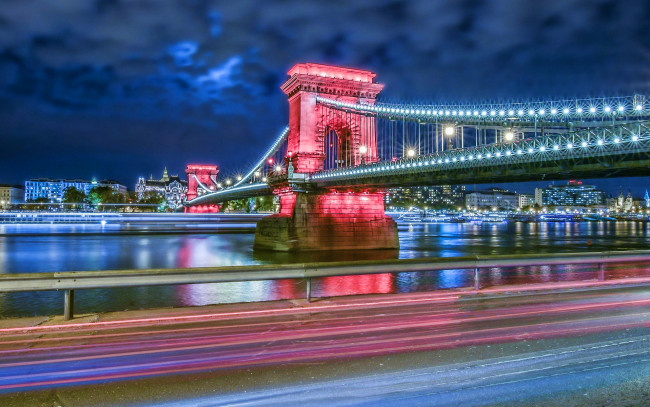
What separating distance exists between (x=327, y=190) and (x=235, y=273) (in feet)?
109

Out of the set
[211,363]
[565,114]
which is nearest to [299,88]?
[565,114]

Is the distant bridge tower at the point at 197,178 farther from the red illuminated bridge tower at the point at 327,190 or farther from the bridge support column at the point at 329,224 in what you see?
the bridge support column at the point at 329,224

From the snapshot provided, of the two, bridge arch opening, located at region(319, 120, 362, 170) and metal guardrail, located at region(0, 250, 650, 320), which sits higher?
bridge arch opening, located at region(319, 120, 362, 170)

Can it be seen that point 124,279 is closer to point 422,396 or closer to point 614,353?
point 422,396

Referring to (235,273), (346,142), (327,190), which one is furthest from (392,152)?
(235,273)

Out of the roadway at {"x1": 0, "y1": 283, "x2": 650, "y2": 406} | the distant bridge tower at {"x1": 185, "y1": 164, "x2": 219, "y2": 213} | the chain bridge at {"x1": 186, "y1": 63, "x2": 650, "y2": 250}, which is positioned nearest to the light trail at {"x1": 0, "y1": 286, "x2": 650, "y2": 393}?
the roadway at {"x1": 0, "y1": 283, "x2": 650, "y2": 406}

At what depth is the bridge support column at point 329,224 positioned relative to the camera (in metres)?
40.1

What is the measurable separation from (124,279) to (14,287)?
1511 mm

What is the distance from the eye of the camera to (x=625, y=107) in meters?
21.4

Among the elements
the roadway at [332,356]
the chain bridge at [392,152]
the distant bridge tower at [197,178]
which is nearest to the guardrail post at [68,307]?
the roadway at [332,356]

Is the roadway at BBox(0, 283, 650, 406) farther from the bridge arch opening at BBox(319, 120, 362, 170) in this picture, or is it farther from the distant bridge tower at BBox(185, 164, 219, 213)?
the distant bridge tower at BBox(185, 164, 219, 213)

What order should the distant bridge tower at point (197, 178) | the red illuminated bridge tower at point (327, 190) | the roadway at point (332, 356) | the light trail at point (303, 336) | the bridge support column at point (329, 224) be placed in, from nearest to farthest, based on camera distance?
the roadway at point (332, 356) < the light trail at point (303, 336) < the bridge support column at point (329, 224) < the red illuminated bridge tower at point (327, 190) < the distant bridge tower at point (197, 178)

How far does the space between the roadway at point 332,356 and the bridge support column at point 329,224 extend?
3131 centimetres

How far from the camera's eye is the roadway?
15.4 ft
